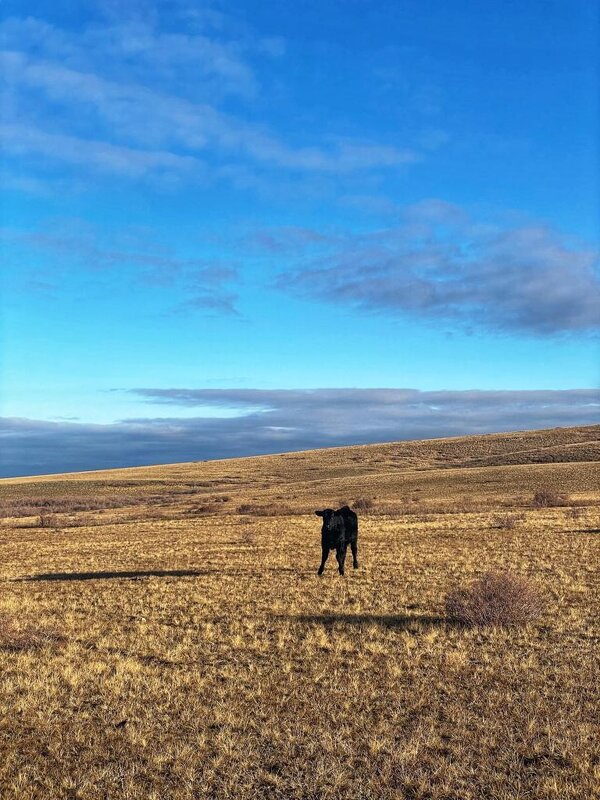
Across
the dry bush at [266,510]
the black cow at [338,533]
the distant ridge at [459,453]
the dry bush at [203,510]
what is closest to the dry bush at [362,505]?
the dry bush at [266,510]

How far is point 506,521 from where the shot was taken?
33.3 m

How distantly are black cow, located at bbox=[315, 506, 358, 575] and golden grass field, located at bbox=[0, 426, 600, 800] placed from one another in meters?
0.64

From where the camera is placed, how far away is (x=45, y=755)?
25.0 feet

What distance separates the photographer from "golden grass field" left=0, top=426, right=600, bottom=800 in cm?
702

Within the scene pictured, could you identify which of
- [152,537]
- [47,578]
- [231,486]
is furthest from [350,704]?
[231,486]

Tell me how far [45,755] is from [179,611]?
715cm

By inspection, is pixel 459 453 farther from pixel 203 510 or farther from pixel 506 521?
pixel 506 521

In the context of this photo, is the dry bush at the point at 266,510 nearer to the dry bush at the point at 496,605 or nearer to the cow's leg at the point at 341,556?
the cow's leg at the point at 341,556

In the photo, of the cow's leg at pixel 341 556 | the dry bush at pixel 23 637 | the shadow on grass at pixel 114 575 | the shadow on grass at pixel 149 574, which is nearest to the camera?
the dry bush at pixel 23 637

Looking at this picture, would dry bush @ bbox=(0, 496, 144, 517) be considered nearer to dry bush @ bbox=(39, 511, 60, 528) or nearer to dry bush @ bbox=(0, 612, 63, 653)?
dry bush @ bbox=(39, 511, 60, 528)

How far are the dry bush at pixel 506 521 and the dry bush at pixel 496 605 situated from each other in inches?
701

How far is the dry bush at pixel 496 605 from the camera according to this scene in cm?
1286

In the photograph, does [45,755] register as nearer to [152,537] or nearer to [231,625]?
[231,625]

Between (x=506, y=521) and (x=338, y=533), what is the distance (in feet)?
55.5
